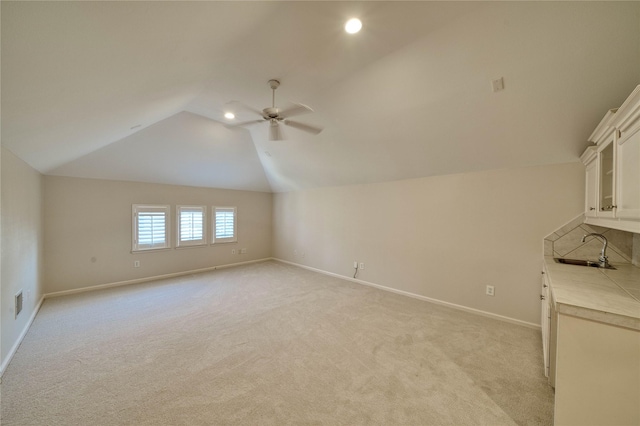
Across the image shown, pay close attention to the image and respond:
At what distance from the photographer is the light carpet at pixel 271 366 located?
179 centimetres

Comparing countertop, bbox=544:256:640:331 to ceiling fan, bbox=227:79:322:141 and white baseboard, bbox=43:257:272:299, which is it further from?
white baseboard, bbox=43:257:272:299

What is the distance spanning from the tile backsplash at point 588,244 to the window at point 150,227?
22.2 feet

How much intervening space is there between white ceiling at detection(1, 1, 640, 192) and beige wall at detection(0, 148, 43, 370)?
0.31 metres

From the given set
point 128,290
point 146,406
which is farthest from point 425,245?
point 128,290

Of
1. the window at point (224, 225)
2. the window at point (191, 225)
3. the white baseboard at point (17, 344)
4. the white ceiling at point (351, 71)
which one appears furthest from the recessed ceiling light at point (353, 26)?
the window at point (224, 225)

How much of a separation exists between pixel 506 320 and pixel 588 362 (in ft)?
7.36

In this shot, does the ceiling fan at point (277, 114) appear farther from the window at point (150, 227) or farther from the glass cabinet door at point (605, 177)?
the window at point (150, 227)

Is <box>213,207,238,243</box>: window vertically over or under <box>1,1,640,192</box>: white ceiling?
under

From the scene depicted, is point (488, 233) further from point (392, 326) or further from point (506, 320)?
point (392, 326)

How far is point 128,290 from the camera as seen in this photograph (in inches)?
176

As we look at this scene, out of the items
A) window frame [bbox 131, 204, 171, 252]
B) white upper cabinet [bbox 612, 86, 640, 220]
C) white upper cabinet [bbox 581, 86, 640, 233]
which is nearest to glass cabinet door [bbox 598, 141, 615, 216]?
white upper cabinet [bbox 581, 86, 640, 233]

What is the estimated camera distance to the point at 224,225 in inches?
250

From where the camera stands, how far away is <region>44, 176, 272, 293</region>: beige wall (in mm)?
4168

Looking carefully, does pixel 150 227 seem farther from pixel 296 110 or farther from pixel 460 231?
pixel 460 231
